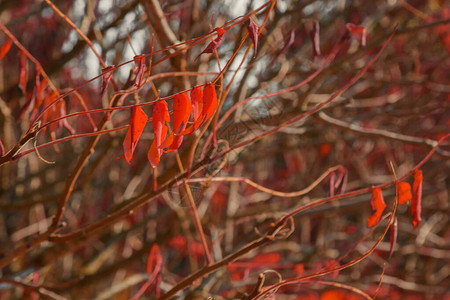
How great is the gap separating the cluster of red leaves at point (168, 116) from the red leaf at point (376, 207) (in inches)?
24.5

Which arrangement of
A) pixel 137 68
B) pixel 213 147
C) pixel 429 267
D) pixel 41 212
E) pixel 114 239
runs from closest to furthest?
1. pixel 137 68
2. pixel 213 147
3. pixel 114 239
4. pixel 429 267
5. pixel 41 212

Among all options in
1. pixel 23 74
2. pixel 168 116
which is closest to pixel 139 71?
pixel 168 116

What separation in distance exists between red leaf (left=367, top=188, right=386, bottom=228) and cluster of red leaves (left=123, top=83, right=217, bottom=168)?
0.62 meters

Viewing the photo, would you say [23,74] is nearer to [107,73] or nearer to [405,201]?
[107,73]

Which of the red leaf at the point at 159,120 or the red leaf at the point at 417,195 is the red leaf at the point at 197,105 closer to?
the red leaf at the point at 159,120

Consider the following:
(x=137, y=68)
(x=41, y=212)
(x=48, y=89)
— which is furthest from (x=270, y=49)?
(x=41, y=212)

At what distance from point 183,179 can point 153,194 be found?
0.34 ft

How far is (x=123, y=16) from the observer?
125 inches

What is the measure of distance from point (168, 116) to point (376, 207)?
76 centimetres

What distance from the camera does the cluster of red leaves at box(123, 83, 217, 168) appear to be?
1.16 m

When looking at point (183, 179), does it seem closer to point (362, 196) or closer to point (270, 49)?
point (270, 49)

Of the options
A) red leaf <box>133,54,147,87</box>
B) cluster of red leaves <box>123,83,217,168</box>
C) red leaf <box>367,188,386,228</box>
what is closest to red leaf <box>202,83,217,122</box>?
cluster of red leaves <box>123,83,217,168</box>

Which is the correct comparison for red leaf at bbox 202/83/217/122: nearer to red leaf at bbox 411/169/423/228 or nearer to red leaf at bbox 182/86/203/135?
red leaf at bbox 182/86/203/135

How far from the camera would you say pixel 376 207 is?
63.2 inches
